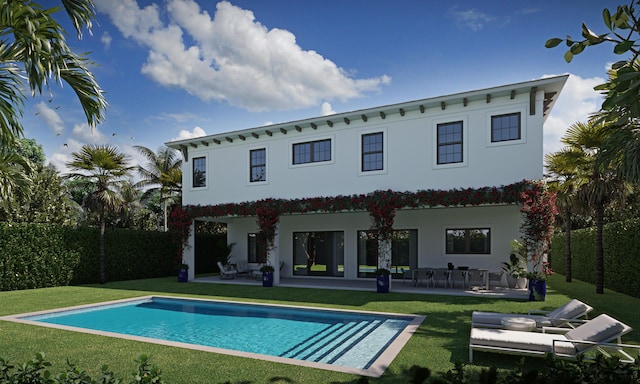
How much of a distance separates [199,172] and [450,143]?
1211 centimetres

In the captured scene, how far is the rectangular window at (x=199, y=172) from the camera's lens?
800 inches

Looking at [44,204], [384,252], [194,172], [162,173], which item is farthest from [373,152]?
[162,173]

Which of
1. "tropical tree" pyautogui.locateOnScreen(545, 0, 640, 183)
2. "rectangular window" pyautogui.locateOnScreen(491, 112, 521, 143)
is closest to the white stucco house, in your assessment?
"rectangular window" pyautogui.locateOnScreen(491, 112, 521, 143)

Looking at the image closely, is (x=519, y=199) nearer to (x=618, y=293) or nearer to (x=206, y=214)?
(x=618, y=293)

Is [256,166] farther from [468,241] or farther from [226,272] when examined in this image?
[468,241]

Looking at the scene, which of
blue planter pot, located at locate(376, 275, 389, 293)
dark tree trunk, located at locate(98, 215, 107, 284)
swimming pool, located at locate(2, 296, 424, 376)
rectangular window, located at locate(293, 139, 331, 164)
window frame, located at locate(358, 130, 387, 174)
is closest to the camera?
swimming pool, located at locate(2, 296, 424, 376)

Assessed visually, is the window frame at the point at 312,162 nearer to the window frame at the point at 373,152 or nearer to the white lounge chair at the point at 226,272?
the window frame at the point at 373,152

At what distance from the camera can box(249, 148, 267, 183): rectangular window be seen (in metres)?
18.5

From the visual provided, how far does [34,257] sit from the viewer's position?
1619cm

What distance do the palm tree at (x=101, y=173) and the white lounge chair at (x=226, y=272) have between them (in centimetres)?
504

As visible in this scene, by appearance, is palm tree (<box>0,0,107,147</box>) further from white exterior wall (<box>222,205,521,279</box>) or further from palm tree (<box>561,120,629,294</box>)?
palm tree (<box>561,120,629,294</box>)

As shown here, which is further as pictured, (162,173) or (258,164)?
(162,173)

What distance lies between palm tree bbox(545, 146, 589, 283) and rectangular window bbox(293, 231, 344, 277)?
Result: 9547 millimetres

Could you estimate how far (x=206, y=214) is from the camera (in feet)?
63.0
